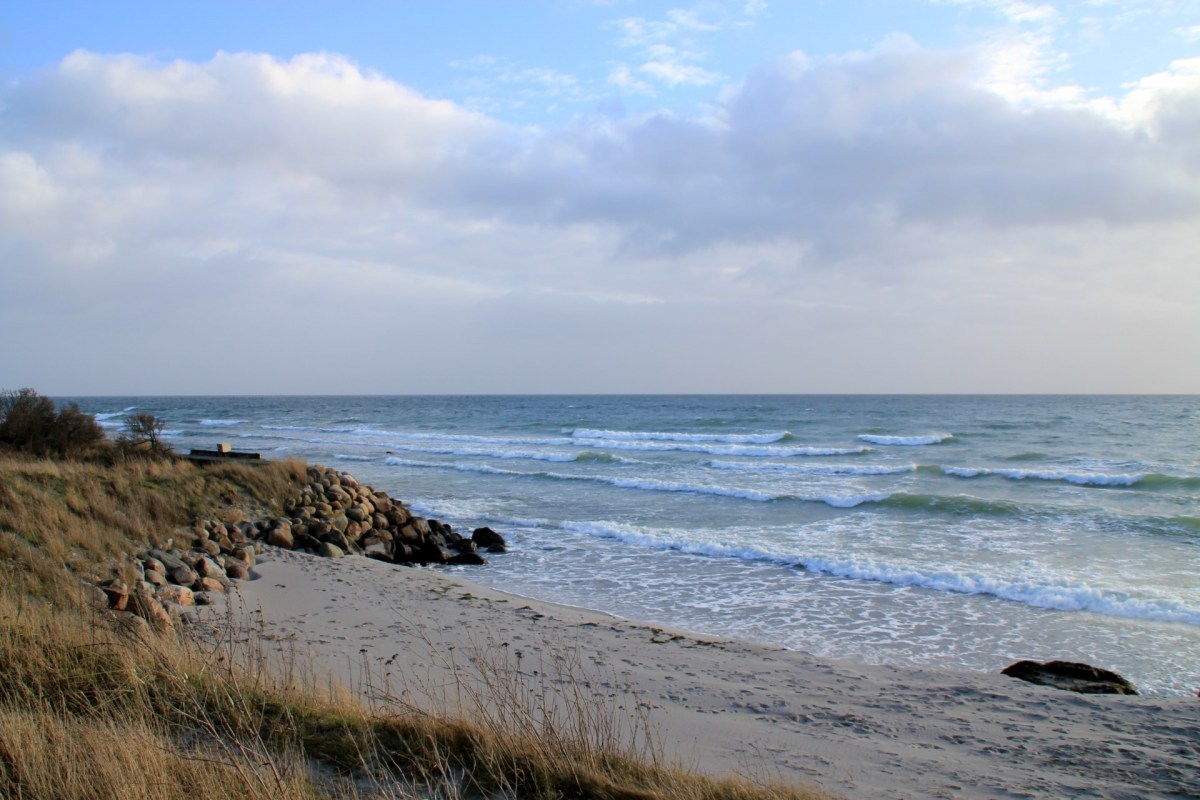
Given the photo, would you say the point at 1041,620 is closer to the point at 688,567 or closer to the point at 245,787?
the point at 688,567

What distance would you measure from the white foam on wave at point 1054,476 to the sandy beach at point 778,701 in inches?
874

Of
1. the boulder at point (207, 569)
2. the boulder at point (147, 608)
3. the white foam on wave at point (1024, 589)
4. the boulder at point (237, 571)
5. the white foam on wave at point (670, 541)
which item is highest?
the boulder at point (147, 608)

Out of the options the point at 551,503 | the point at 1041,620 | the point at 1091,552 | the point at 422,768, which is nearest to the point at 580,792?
the point at 422,768

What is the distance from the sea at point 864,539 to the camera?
1054cm

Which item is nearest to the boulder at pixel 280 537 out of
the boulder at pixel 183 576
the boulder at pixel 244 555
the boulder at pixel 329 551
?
the boulder at pixel 329 551

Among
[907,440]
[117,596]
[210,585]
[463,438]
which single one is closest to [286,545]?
[210,585]

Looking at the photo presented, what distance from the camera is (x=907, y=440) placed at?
44750 millimetres

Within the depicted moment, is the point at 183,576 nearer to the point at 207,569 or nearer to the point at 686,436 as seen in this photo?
the point at 207,569

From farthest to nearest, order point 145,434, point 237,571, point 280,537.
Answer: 1. point 145,434
2. point 280,537
3. point 237,571

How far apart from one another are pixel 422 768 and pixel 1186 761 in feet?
20.8

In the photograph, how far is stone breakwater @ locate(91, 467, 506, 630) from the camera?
27.4ft

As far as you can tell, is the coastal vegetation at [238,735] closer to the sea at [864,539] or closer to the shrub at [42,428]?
the sea at [864,539]

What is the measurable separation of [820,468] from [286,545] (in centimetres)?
2413

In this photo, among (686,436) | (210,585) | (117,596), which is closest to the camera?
(117,596)
